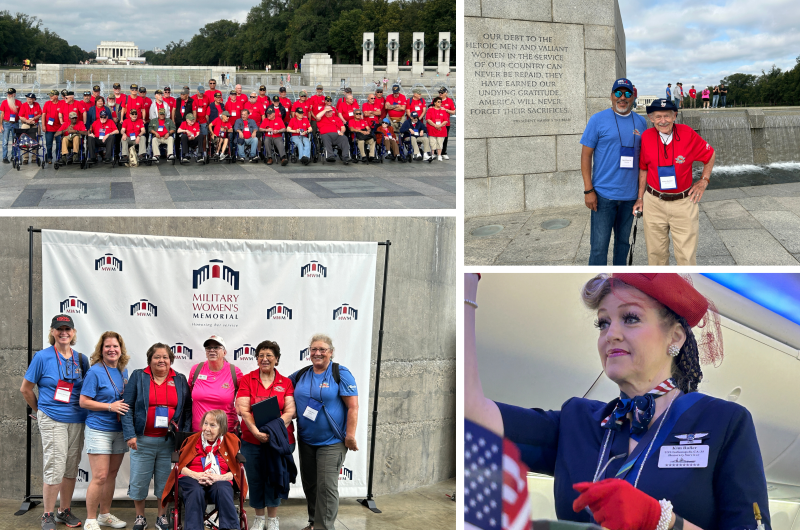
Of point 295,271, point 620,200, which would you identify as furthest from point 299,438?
point 620,200

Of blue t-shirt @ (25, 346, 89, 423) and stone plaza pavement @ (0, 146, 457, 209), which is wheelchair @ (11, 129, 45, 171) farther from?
blue t-shirt @ (25, 346, 89, 423)

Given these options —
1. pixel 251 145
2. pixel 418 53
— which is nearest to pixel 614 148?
pixel 251 145

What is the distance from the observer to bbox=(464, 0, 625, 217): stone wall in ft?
30.7

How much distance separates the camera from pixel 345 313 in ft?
21.4

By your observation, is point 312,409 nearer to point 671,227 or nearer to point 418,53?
point 671,227

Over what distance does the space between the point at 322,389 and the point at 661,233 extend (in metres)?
3.14

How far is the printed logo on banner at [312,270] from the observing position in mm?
6445

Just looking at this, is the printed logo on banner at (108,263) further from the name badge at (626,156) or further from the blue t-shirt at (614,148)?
the name badge at (626,156)

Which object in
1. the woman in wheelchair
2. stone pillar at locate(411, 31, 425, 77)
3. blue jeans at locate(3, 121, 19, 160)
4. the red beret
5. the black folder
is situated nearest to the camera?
the red beret

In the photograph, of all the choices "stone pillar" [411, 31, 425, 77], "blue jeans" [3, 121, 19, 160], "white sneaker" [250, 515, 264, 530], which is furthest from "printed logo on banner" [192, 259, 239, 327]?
"stone pillar" [411, 31, 425, 77]

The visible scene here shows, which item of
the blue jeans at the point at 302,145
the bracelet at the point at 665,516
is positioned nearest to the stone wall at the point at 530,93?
the blue jeans at the point at 302,145

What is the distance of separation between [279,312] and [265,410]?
1.14m

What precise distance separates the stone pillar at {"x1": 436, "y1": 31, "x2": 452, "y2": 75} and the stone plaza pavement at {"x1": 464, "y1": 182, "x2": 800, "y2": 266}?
52.6 meters

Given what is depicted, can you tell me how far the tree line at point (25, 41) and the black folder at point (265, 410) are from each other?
5186cm
